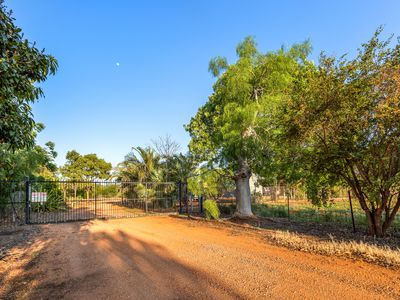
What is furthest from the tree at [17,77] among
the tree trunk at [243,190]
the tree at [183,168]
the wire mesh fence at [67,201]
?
the tree at [183,168]

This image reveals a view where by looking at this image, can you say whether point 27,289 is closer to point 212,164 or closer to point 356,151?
point 356,151

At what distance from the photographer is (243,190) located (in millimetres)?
12922

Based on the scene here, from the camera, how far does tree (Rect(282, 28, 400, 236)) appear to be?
6582mm

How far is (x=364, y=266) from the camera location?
196 inches

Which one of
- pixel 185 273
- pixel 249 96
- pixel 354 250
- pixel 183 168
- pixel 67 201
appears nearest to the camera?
pixel 185 273

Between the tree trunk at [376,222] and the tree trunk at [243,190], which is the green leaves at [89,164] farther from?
the tree trunk at [376,222]

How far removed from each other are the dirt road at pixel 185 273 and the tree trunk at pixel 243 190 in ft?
16.7

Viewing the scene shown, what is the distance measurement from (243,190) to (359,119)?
694 cm

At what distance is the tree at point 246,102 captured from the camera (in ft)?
36.3

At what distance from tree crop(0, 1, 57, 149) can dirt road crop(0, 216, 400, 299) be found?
2560mm

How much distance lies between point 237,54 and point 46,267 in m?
11.9

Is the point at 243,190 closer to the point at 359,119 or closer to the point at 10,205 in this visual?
the point at 359,119

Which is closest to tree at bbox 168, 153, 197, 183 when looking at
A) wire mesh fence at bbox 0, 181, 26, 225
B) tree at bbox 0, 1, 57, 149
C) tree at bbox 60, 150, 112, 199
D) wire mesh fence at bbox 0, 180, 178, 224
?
wire mesh fence at bbox 0, 180, 178, 224

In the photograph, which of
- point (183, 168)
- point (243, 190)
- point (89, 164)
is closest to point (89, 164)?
point (89, 164)
